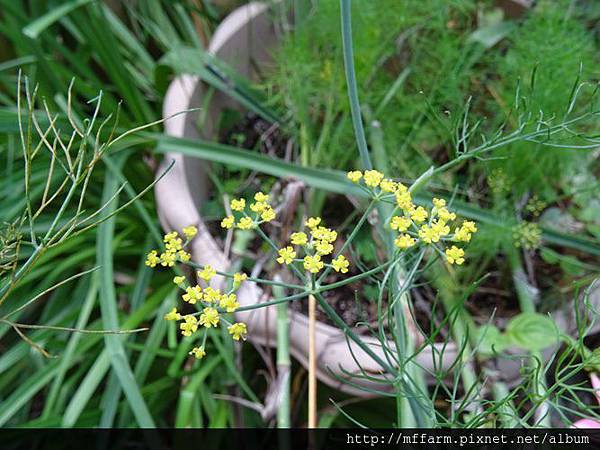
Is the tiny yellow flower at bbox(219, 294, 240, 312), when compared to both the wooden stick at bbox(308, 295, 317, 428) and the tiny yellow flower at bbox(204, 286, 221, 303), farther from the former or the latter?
the wooden stick at bbox(308, 295, 317, 428)

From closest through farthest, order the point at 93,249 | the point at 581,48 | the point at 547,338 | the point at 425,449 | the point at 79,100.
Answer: the point at 425,449 → the point at 547,338 → the point at 581,48 → the point at 93,249 → the point at 79,100

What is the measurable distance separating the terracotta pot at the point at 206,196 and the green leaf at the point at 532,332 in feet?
0.10

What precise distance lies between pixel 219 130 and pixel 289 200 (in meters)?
0.25

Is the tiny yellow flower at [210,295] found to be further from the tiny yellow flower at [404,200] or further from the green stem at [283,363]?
the green stem at [283,363]

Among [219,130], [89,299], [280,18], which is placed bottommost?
[89,299]

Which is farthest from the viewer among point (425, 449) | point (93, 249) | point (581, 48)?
point (93, 249)

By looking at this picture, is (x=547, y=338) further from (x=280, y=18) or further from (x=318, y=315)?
(x=280, y=18)

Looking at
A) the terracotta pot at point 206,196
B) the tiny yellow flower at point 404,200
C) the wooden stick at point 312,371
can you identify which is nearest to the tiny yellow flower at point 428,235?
the tiny yellow flower at point 404,200

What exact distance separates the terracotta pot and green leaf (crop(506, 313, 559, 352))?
0.10ft

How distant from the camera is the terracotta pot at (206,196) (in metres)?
0.51

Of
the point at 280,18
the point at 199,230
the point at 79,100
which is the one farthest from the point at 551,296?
the point at 79,100

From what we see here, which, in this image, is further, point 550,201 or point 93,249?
point 93,249

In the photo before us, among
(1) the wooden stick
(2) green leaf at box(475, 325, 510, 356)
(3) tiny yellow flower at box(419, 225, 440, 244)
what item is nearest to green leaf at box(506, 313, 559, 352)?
(2) green leaf at box(475, 325, 510, 356)

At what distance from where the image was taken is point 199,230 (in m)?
0.56
